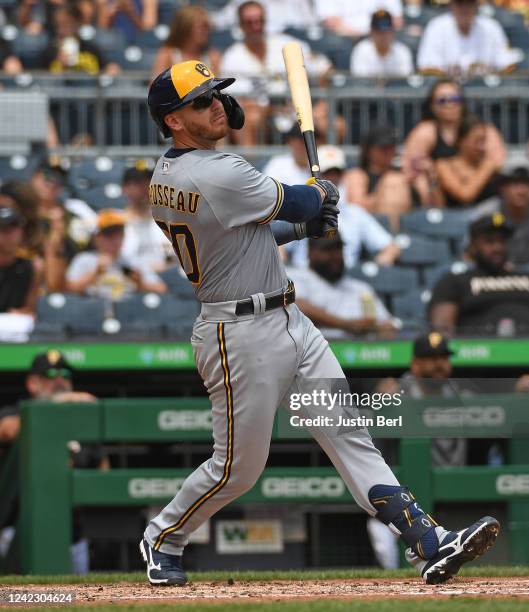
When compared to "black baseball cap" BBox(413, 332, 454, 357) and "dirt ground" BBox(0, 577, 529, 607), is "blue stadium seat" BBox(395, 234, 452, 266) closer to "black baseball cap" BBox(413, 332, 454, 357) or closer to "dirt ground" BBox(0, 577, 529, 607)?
"black baseball cap" BBox(413, 332, 454, 357)

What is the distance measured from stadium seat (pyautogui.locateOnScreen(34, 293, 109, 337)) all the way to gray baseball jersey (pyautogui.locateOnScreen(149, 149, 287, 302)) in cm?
431

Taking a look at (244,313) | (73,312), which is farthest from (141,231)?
(244,313)

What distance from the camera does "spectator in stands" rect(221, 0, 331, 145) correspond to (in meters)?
11.3

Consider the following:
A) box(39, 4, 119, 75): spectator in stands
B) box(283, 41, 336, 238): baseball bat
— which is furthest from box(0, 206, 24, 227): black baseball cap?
box(283, 41, 336, 238): baseball bat

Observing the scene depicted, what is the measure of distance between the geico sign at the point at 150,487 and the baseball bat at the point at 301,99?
219cm

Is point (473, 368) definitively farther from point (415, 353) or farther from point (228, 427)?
point (228, 427)

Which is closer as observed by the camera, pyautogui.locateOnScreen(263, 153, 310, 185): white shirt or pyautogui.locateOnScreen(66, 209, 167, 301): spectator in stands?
pyautogui.locateOnScreen(66, 209, 167, 301): spectator in stands

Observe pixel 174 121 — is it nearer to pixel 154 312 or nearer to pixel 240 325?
pixel 240 325

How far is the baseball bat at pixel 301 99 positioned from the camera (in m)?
5.55

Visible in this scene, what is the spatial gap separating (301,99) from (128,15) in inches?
289

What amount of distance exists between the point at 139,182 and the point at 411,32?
3547 millimetres

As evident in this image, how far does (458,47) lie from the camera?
1219cm

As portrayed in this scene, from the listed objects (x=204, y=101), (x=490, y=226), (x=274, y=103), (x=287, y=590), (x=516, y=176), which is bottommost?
(x=287, y=590)

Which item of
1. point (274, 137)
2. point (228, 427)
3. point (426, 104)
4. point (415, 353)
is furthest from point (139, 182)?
point (228, 427)
